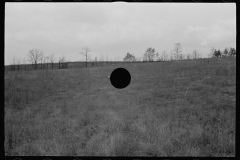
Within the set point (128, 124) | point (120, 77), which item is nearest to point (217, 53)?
point (128, 124)

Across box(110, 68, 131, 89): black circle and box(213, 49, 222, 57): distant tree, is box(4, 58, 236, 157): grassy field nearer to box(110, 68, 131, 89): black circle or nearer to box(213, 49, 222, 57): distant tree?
box(110, 68, 131, 89): black circle

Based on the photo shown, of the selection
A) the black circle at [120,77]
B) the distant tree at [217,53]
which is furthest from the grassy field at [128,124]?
the distant tree at [217,53]

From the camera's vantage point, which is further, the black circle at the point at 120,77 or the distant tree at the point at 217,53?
the distant tree at the point at 217,53

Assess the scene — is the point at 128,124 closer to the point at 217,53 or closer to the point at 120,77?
the point at 120,77

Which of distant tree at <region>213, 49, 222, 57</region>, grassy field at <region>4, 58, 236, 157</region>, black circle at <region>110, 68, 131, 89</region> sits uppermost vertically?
distant tree at <region>213, 49, 222, 57</region>

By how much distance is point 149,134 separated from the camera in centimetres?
530

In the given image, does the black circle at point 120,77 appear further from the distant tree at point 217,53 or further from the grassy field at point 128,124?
the distant tree at point 217,53

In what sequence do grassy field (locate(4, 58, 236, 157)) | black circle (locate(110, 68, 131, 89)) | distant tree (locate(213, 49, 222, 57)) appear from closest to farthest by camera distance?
grassy field (locate(4, 58, 236, 157)) → black circle (locate(110, 68, 131, 89)) → distant tree (locate(213, 49, 222, 57))

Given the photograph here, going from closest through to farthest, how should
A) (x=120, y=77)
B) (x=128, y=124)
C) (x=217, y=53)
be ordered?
(x=120, y=77) → (x=128, y=124) → (x=217, y=53)

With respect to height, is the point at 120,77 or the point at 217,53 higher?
the point at 217,53

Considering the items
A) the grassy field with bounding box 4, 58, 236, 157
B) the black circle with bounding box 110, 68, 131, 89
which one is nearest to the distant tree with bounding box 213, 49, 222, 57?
the grassy field with bounding box 4, 58, 236, 157

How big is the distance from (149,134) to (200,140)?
198 centimetres

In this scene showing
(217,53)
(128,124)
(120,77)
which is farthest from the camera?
(217,53)

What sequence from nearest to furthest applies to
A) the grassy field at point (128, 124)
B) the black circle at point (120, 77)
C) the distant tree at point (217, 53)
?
the grassy field at point (128, 124) < the black circle at point (120, 77) < the distant tree at point (217, 53)
